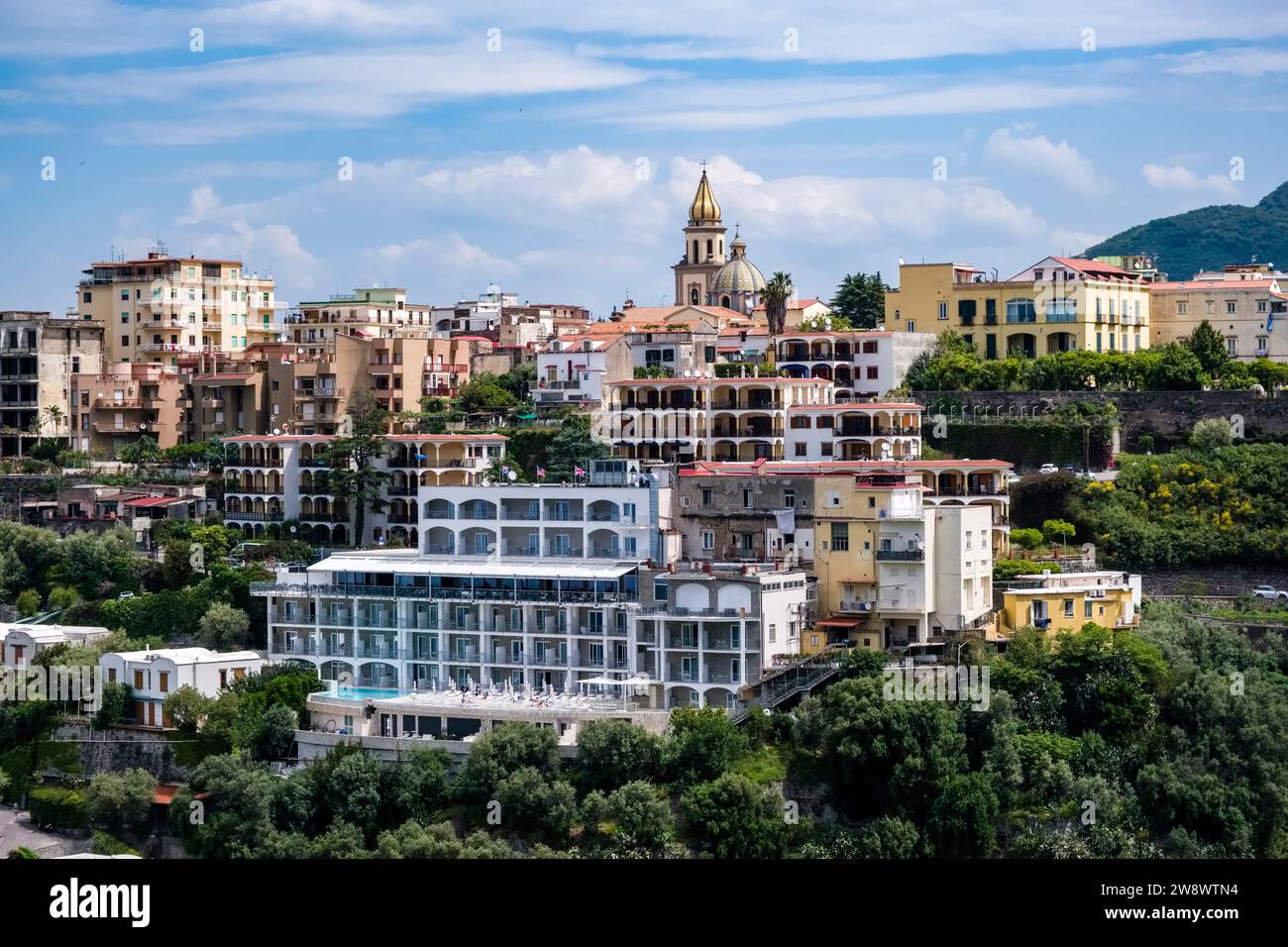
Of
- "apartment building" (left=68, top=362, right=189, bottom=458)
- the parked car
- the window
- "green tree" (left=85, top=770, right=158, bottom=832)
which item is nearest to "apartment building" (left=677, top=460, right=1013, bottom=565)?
the parked car

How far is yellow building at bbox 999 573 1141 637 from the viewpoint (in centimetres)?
3622

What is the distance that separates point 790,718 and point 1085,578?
276 inches

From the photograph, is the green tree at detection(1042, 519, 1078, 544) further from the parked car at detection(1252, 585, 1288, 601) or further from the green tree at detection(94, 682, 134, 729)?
the green tree at detection(94, 682, 134, 729)

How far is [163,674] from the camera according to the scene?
3731cm

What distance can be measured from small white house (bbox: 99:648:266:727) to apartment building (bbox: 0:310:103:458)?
20.2m

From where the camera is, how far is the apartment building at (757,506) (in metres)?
37.0

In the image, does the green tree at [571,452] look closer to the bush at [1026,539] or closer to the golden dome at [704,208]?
the bush at [1026,539]


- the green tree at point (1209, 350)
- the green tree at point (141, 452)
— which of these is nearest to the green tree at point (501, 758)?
the green tree at point (141, 452)

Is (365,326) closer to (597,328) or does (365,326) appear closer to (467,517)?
(597,328)

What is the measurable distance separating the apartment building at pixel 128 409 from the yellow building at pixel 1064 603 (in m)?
28.2

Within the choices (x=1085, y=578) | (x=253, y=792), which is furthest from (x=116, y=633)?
Answer: (x=1085, y=578)

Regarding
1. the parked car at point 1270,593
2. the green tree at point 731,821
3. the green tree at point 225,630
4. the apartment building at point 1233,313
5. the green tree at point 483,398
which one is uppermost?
the apartment building at point 1233,313

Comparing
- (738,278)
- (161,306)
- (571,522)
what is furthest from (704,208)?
(571,522)

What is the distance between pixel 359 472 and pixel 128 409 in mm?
13873
